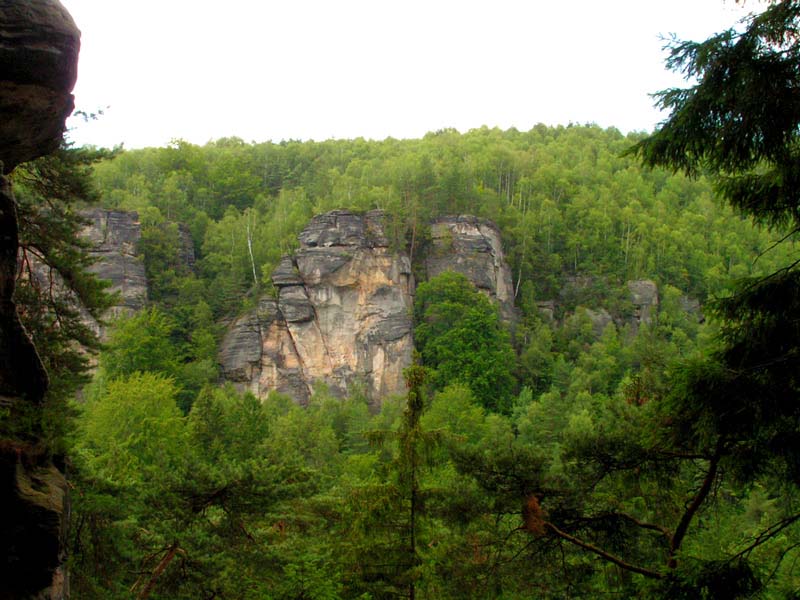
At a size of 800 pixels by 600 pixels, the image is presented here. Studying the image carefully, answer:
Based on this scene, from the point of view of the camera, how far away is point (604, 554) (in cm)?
690

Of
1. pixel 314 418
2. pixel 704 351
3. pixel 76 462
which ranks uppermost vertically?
pixel 704 351

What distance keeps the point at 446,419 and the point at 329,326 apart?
15.0 meters

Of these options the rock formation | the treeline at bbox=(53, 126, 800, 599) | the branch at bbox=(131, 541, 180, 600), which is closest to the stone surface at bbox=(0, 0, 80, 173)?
the rock formation

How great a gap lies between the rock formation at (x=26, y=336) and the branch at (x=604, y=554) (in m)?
4.67

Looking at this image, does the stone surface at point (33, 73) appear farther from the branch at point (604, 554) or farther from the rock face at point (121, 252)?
the rock face at point (121, 252)

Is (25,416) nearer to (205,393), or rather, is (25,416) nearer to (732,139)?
(732,139)

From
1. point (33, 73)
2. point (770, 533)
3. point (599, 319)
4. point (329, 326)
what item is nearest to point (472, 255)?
point (599, 319)

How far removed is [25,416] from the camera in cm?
723

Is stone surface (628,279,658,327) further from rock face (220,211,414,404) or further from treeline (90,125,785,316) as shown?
rock face (220,211,414,404)

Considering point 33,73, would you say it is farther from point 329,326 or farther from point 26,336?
point 329,326

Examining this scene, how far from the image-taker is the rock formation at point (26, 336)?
6.71 metres

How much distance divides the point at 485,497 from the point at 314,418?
28988 millimetres

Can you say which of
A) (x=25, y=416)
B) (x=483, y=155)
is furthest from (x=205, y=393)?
(x=483, y=155)

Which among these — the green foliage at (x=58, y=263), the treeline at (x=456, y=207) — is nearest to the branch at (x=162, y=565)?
the green foliage at (x=58, y=263)
